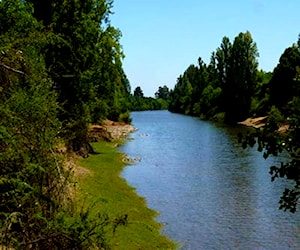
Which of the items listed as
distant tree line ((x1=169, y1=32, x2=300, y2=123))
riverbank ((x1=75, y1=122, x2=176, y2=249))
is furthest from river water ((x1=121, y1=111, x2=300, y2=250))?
distant tree line ((x1=169, y1=32, x2=300, y2=123))

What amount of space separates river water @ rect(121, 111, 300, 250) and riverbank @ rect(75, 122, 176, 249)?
0.71 meters

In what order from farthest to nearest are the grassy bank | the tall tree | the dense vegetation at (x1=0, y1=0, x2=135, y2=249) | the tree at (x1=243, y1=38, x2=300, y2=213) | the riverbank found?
the tall tree < the grassy bank < the riverbank < the dense vegetation at (x1=0, y1=0, x2=135, y2=249) < the tree at (x1=243, y1=38, x2=300, y2=213)

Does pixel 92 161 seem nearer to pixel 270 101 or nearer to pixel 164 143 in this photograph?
pixel 164 143

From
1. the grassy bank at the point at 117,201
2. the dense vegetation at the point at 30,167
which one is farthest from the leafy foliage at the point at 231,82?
the dense vegetation at the point at 30,167

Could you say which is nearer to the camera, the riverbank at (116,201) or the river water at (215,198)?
the riverbank at (116,201)

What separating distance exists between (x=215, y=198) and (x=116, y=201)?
5.43m

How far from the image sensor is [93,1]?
131 ft

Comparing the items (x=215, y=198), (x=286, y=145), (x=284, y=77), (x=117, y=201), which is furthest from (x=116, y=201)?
(x=284, y=77)

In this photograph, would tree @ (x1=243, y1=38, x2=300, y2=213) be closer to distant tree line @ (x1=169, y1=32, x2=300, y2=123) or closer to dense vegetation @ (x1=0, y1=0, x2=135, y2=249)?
dense vegetation @ (x1=0, y1=0, x2=135, y2=249)

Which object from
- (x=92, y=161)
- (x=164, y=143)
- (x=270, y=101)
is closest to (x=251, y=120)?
(x=270, y=101)

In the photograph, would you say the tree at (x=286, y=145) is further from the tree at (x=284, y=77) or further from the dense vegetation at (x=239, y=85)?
the tree at (x=284, y=77)

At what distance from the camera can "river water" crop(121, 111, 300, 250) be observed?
20.4m

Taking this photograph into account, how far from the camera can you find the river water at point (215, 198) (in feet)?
66.8

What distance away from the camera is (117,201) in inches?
1008
